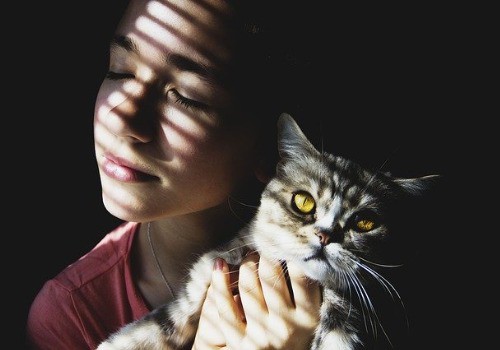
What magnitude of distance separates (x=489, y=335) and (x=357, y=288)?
0.65m

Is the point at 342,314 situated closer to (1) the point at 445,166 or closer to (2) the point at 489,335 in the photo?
(1) the point at 445,166

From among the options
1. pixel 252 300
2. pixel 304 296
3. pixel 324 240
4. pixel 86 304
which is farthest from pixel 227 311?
pixel 86 304

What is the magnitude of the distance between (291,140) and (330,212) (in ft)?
0.67

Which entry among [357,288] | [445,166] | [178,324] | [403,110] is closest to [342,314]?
[357,288]

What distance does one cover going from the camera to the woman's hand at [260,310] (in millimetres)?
971

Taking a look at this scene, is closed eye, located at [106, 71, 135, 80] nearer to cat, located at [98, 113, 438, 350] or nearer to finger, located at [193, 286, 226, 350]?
cat, located at [98, 113, 438, 350]

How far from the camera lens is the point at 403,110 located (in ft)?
4.40

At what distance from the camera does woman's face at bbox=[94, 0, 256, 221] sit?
88 cm

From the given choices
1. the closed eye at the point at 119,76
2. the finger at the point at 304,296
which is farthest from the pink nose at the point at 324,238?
the closed eye at the point at 119,76

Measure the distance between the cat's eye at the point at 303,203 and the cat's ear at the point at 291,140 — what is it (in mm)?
111

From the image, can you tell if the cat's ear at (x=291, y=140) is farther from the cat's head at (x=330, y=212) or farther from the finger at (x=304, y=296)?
the finger at (x=304, y=296)

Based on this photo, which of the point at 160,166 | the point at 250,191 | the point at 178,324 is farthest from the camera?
the point at 250,191

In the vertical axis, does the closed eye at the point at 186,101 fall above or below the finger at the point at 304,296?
above

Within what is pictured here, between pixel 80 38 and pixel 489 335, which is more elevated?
pixel 80 38
